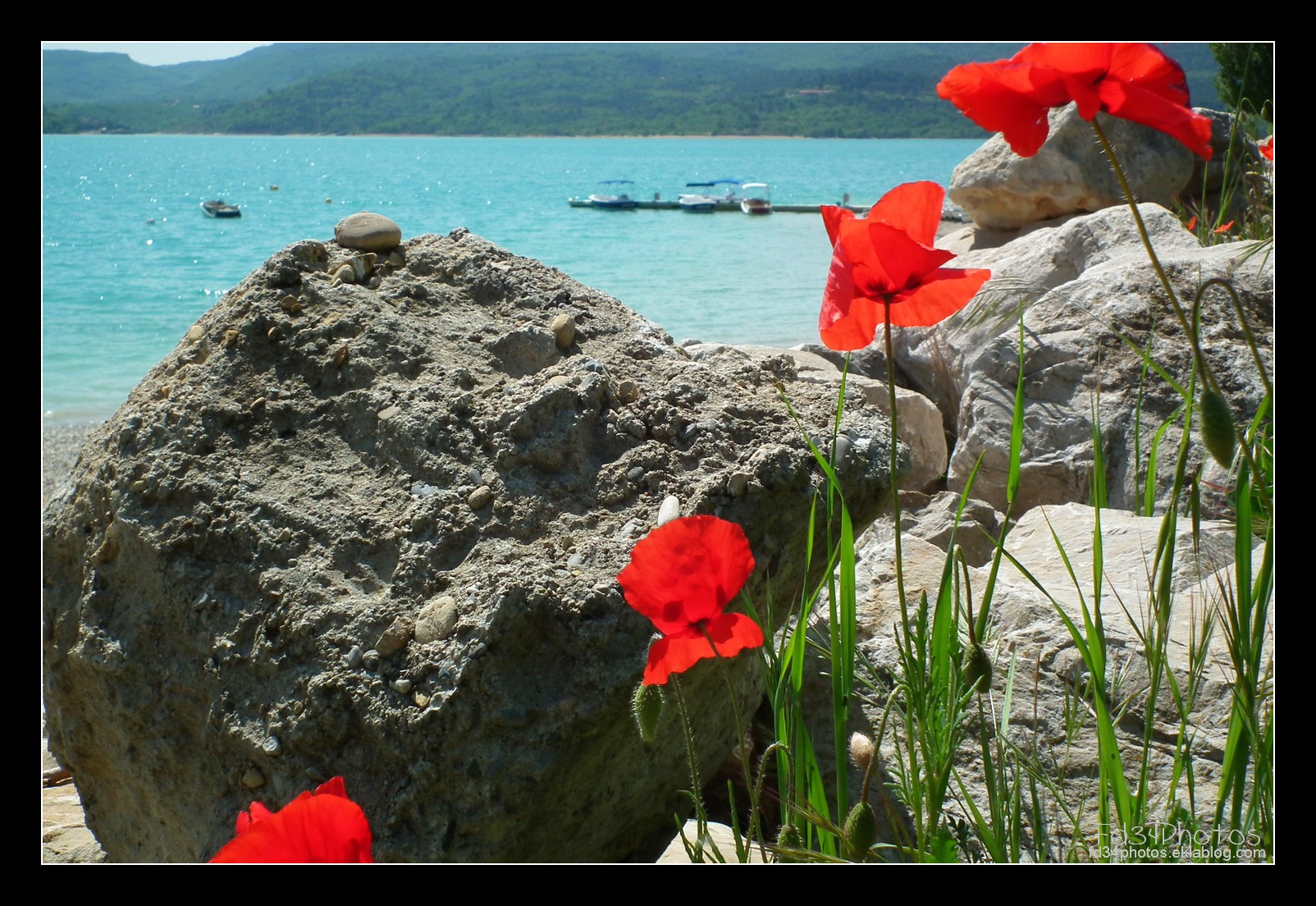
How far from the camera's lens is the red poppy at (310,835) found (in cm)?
81

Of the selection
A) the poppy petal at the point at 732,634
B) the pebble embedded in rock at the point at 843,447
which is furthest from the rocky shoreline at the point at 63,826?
the pebble embedded in rock at the point at 843,447

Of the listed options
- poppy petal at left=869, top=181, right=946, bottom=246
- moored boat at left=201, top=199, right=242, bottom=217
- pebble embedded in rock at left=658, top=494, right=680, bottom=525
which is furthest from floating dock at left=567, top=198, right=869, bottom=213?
poppy petal at left=869, top=181, right=946, bottom=246

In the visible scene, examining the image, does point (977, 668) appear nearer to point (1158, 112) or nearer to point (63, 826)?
point (1158, 112)

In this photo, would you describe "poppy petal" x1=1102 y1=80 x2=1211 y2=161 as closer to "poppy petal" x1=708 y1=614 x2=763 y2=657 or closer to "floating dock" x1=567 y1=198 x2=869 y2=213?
"poppy petal" x1=708 y1=614 x2=763 y2=657

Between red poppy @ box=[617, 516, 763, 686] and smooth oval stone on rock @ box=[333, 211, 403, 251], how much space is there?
4.61ft

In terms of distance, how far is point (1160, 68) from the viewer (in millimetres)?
911

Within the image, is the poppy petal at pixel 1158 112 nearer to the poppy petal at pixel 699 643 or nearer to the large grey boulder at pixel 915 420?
the poppy petal at pixel 699 643

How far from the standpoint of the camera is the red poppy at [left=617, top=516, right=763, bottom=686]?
0.95 m

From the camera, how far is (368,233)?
6.93 feet

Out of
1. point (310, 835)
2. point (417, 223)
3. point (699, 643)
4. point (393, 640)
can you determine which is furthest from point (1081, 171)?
point (417, 223)

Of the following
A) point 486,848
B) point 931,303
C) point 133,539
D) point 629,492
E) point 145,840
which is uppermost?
point 931,303

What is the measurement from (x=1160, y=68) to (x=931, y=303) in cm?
30
